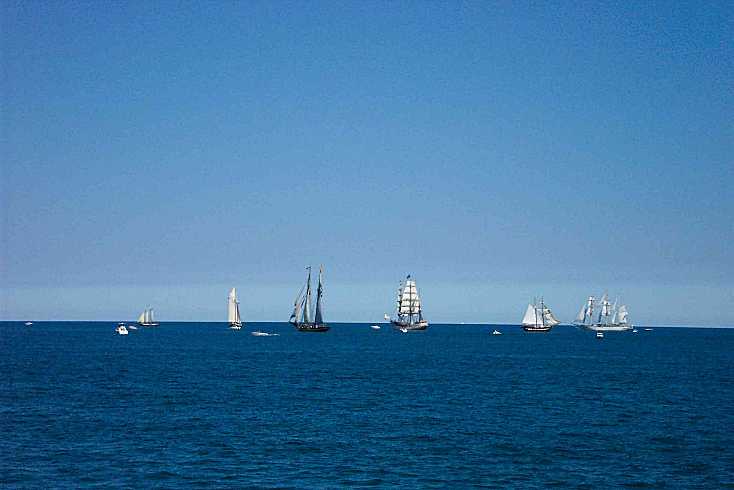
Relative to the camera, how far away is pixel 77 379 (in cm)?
10731

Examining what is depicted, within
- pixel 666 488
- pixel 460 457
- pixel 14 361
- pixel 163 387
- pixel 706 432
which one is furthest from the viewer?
pixel 14 361

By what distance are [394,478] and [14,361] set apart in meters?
124

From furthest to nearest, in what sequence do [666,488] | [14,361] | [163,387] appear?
[14,361], [163,387], [666,488]

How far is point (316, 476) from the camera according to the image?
47562mm

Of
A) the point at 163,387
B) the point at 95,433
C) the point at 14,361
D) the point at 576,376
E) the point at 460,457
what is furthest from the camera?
the point at 14,361

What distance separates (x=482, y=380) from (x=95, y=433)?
65.6 m

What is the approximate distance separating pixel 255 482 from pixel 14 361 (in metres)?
121

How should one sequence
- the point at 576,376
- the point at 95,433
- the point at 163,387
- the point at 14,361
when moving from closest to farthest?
the point at 95,433 < the point at 163,387 < the point at 576,376 < the point at 14,361

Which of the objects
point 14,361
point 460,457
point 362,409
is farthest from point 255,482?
point 14,361

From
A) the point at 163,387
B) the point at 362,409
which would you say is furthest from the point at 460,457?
the point at 163,387

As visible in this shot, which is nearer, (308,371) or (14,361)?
(308,371)

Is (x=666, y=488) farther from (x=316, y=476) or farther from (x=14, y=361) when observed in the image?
(x=14, y=361)

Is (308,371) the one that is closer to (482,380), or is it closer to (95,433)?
(482,380)

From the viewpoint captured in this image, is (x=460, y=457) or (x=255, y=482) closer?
(x=255, y=482)
